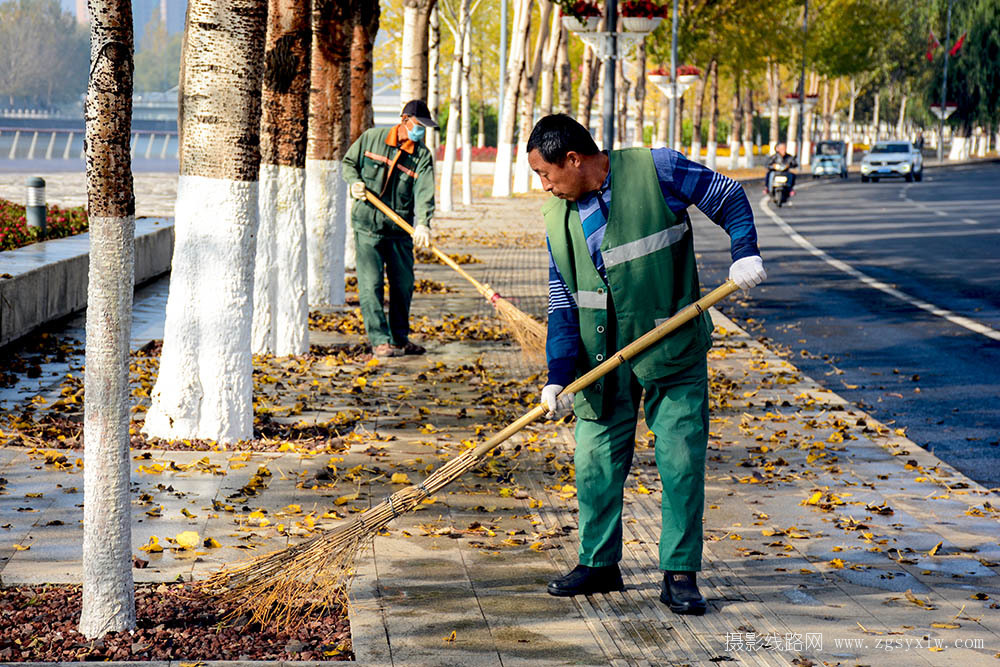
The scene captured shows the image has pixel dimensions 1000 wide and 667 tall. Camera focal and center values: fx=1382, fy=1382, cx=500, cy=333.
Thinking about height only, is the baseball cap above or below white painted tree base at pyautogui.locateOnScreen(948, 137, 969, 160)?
below

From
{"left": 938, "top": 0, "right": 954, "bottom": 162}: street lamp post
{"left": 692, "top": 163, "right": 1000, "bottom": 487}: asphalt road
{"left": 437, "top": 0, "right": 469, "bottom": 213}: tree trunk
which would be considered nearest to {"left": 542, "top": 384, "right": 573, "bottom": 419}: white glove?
{"left": 692, "top": 163, "right": 1000, "bottom": 487}: asphalt road

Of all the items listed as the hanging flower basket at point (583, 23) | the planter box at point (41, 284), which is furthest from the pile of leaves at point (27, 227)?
the hanging flower basket at point (583, 23)

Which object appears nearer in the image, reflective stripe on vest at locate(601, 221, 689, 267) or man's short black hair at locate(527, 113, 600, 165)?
man's short black hair at locate(527, 113, 600, 165)

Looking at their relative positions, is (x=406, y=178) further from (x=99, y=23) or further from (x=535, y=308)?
(x=99, y=23)

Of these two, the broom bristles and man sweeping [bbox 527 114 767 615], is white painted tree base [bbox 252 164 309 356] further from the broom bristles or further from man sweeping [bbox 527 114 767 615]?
man sweeping [bbox 527 114 767 615]

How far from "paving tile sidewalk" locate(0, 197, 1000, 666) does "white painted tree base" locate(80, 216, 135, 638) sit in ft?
2.17

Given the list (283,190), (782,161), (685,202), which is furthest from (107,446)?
(782,161)

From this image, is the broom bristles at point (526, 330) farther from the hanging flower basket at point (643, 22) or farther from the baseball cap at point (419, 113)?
the hanging flower basket at point (643, 22)

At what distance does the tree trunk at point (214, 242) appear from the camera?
7.82 meters

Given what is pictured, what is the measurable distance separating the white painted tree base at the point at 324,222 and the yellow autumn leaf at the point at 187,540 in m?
7.43

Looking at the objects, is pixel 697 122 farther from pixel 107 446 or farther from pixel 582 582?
pixel 107 446

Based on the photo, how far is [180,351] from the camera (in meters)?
7.88

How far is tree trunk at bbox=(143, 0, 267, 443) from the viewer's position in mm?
7820

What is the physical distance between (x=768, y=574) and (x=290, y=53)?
22.7ft
